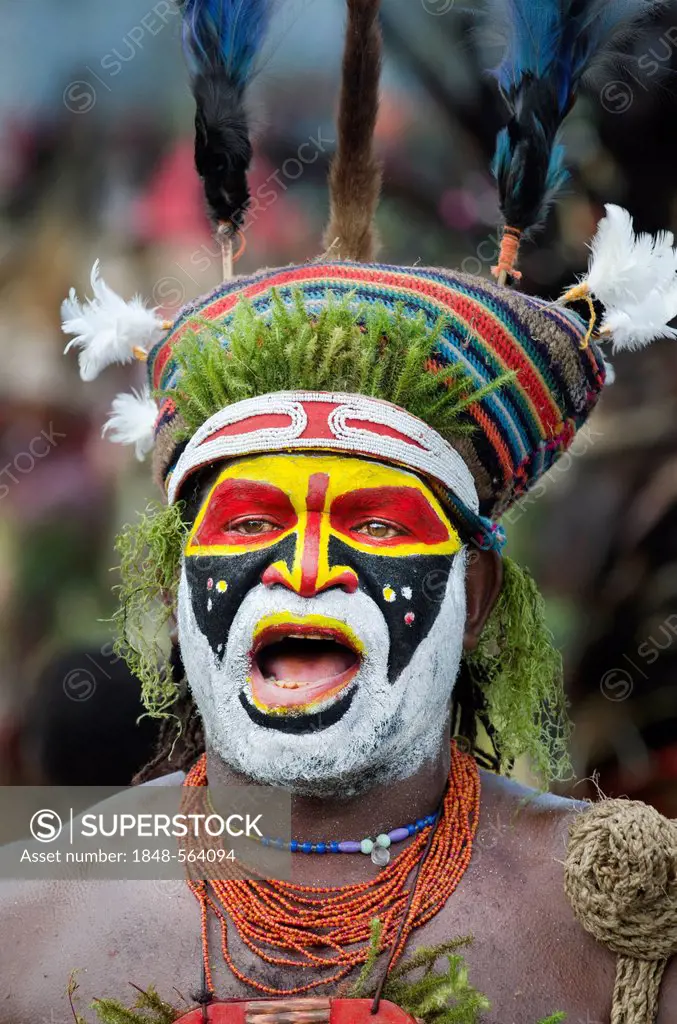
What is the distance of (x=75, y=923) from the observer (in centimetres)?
332

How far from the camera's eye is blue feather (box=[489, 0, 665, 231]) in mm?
3686

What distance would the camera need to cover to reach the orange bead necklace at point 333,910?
3125 millimetres

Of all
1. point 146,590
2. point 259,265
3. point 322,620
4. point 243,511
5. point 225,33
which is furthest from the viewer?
point 259,265

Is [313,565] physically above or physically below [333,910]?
above

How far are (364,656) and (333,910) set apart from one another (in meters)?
0.60

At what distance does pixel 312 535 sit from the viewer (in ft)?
10.4

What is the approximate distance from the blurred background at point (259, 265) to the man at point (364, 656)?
191cm

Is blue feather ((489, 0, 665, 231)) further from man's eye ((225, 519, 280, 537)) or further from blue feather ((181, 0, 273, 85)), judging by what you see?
man's eye ((225, 519, 280, 537))

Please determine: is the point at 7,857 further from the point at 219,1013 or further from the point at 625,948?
the point at 625,948

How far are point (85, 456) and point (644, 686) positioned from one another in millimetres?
2528

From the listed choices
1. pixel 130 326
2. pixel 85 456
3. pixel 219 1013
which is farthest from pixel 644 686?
pixel 219 1013

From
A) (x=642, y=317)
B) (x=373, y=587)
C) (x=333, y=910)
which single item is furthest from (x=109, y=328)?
(x=333, y=910)

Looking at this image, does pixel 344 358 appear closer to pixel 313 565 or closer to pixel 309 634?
pixel 313 565

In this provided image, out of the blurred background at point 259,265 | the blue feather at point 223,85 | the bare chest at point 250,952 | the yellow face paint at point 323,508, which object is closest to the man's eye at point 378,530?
the yellow face paint at point 323,508
